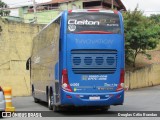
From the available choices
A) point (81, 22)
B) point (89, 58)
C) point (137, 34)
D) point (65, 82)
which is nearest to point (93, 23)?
point (81, 22)

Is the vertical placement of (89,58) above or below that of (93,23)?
below

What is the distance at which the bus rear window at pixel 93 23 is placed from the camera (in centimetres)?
1552

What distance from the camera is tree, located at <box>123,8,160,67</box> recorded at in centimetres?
3712

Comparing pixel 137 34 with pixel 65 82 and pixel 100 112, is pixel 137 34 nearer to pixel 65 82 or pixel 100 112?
pixel 100 112

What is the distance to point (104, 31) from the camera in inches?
617

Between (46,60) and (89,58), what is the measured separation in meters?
3.71

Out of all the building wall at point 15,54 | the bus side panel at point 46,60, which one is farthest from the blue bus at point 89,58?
the building wall at point 15,54

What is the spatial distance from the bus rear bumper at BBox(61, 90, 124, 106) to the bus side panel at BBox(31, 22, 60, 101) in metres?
1.04

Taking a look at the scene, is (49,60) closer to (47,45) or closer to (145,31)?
(47,45)

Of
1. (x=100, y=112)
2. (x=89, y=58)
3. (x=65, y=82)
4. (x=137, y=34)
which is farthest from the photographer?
(x=137, y=34)

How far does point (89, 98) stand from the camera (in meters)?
15.4

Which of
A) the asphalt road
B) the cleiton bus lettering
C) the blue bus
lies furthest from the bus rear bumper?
the cleiton bus lettering

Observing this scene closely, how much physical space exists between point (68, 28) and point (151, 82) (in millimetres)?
28014

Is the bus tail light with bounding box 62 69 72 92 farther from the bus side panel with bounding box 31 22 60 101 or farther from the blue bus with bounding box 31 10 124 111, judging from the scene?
the bus side panel with bounding box 31 22 60 101
